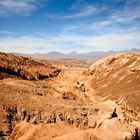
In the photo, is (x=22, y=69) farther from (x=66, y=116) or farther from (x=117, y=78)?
(x=66, y=116)

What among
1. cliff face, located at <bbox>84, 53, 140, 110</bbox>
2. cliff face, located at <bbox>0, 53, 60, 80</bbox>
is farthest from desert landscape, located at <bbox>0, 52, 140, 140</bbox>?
cliff face, located at <bbox>0, 53, 60, 80</bbox>

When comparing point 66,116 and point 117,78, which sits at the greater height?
point 117,78

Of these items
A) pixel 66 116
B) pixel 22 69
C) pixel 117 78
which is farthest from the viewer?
pixel 22 69

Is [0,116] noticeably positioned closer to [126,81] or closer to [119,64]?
[126,81]

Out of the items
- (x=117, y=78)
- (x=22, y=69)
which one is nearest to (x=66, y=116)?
(x=117, y=78)

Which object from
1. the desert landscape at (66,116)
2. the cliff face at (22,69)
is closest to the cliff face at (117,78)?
the desert landscape at (66,116)

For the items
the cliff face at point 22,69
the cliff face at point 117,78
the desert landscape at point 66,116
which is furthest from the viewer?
the cliff face at point 22,69

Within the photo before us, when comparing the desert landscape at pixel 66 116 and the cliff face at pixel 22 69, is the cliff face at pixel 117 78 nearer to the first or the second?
the desert landscape at pixel 66 116

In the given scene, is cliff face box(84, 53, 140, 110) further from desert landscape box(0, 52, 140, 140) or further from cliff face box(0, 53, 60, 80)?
cliff face box(0, 53, 60, 80)
